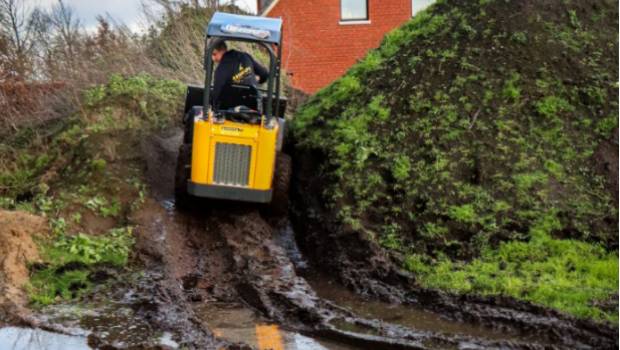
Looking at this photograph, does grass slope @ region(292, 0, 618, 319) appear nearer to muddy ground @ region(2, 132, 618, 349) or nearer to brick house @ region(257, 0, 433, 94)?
muddy ground @ region(2, 132, 618, 349)

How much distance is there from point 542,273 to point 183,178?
16.8ft

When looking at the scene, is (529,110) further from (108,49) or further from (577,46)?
(108,49)

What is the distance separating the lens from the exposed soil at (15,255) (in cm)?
888

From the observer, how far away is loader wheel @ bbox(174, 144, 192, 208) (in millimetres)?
11922

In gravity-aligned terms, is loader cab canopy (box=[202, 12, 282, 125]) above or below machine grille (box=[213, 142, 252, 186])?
above

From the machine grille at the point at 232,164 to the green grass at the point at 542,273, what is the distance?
254 cm

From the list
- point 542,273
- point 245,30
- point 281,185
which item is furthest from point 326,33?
point 542,273

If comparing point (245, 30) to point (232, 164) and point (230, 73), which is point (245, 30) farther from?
point (232, 164)

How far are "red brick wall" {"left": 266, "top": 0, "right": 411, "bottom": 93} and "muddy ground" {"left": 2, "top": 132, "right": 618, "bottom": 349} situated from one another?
44.9ft

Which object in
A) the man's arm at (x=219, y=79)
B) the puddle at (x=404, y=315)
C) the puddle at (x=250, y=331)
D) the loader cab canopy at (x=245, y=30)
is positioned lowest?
the puddle at (x=250, y=331)

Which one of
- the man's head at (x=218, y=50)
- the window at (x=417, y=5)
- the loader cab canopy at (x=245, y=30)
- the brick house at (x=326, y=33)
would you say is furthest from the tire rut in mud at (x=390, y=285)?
the window at (x=417, y=5)

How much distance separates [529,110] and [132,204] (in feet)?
18.8

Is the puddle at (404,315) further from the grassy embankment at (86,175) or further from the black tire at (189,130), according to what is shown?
the black tire at (189,130)

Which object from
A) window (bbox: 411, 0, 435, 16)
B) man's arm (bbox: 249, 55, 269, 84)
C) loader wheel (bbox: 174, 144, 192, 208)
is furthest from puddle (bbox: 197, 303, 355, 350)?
window (bbox: 411, 0, 435, 16)
